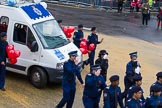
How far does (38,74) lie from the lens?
1226 cm

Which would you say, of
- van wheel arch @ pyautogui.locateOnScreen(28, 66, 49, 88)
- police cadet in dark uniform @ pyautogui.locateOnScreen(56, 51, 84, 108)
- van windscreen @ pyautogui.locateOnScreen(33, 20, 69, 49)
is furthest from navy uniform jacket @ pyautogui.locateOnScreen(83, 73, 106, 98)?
van windscreen @ pyautogui.locateOnScreen(33, 20, 69, 49)

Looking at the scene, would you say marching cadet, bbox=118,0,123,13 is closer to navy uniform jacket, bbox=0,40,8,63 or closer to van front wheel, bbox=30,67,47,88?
van front wheel, bbox=30,67,47,88

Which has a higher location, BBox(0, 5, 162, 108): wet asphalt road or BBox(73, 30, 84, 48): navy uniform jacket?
BBox(73, 30, 84, 48): navy uniform jacket

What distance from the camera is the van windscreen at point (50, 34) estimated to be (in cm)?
1240

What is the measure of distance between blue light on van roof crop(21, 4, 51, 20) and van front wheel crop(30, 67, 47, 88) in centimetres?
166

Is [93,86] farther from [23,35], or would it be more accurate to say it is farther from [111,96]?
[23,35]

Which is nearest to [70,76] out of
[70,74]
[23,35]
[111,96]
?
[70,74]

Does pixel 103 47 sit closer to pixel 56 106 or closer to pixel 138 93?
pixel 56 106

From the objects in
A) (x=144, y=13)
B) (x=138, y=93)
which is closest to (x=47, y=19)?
(x=138, y=93)

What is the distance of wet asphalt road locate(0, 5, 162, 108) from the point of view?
11506 mm

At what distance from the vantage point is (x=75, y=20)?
25.5 meters

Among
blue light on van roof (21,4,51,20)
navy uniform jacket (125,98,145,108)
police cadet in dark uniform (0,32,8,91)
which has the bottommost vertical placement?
navy uniform jacket (125,98,145,108)

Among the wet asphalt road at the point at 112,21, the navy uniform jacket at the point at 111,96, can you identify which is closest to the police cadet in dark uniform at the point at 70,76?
the navy uniform jacket at the point at 111,96

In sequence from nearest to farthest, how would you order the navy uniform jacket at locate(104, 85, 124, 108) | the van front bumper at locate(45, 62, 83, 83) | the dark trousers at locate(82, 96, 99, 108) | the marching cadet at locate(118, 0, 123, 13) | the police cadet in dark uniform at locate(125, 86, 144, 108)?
the police cadet in dark uniform at locate(125, 86, 144, 108), the navy uniform jacket at locate(104, 85, 124, 108), the dark trousers at locate(82, 96, 99, 108), the van front bumper at locate(45, 62, 83, 83), the marching cadet at locate(118, 0, 123, 13)
